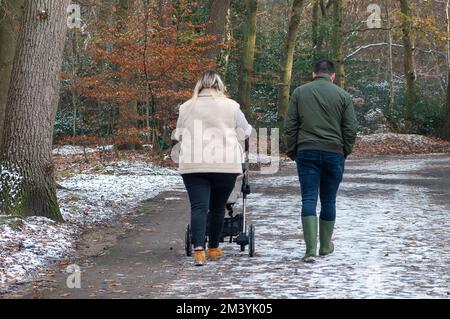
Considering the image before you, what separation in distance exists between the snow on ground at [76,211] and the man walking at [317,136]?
2905 mm

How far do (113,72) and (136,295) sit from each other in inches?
719

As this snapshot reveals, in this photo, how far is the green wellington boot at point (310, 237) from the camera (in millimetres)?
10076

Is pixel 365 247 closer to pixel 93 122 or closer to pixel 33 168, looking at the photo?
pixel 33 168

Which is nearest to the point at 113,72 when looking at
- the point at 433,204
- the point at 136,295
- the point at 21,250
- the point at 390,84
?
the point at 433,204

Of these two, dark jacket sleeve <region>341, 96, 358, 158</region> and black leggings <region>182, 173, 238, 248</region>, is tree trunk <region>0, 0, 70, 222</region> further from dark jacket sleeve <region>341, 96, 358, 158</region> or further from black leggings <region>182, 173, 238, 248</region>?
dark jacket sleeve <region>341, 96, 358, 158</region>

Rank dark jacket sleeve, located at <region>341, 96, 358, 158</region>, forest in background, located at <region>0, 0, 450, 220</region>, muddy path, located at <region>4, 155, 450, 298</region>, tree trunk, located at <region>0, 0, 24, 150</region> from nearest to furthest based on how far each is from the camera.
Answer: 1. muddy path, located at <region>4, 155, 450, 298</region>
2. dark jacket sleeve, located at <region>341, 96, 358, 158</region>
3. forest in background, located at <region>0, 0, 450, 220</region>
4. tree trunk, located at <region>0, 0, 24, 150</region>

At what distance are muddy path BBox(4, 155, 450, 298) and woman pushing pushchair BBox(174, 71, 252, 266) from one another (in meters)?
0.61

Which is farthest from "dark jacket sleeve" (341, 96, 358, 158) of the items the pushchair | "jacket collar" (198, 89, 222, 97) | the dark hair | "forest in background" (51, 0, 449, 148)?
"forest in background" (51, 0, 449, 148)

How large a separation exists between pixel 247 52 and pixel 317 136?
2195cm

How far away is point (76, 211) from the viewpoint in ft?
48.0

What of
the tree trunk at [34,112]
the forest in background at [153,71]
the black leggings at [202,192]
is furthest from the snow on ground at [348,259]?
the forest in background at [153,71]

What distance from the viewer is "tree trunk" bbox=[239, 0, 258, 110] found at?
31.7 m

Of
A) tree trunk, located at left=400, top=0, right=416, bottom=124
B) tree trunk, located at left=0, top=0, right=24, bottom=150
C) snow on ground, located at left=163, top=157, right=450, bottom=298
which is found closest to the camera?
snow on ground, located at left=163, top=157, right=450, bottom=298

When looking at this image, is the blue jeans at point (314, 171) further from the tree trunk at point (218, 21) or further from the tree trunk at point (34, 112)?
the tree trunk at point (218, 21)
